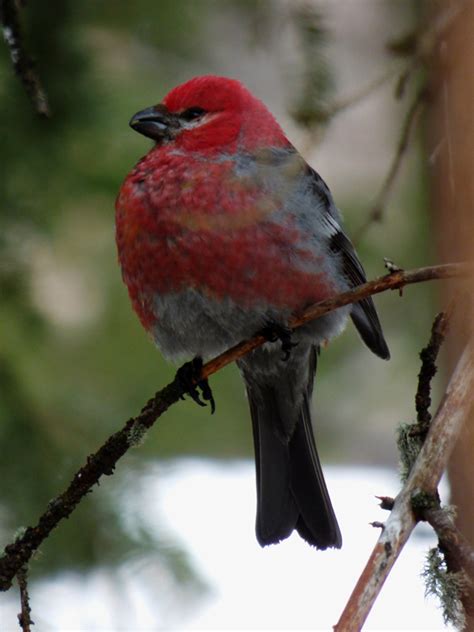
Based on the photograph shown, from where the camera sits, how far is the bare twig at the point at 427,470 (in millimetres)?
1803

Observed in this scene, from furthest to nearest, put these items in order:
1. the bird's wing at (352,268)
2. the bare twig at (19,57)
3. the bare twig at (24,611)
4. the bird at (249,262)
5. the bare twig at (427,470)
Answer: the bird's wing at (352,268)
the bird at (249,262)
the bare twig at (19,57)
the bare twig at (24,611)
the bare twig at (427,470)

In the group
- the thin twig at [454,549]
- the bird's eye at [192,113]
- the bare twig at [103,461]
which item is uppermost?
the bird's eye at [192,113]

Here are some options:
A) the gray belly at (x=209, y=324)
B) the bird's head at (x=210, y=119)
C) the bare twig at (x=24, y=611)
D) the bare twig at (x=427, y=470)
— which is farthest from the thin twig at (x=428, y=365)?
the bird's head at (x=210, y=119)

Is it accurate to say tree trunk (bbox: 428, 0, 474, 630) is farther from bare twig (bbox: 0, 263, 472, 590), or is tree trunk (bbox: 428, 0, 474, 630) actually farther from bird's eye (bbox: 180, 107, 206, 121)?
bird's eye (bbox: 180, 107, 206, 121)

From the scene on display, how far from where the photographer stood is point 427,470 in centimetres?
194

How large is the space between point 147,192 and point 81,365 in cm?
134

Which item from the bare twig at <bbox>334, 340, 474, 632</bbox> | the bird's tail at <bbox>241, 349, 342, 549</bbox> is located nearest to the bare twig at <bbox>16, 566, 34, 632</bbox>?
the bare twig at <bbox>334, 340, 474, 632</bbox>

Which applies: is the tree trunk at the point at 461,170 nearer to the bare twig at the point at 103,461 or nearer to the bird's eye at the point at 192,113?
the bare twig at the point at 103,461

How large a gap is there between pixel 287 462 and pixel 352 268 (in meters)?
0.78

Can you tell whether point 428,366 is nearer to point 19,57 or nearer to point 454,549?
point 454,549

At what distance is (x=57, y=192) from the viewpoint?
10.6 feet

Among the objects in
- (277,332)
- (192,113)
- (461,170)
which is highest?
(192,113)

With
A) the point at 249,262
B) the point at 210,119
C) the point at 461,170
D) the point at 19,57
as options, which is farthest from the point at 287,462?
the point at 461,170

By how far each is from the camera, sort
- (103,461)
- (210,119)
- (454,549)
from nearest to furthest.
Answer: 1. (454,549)
2. (103,461)
3. (210,119)
